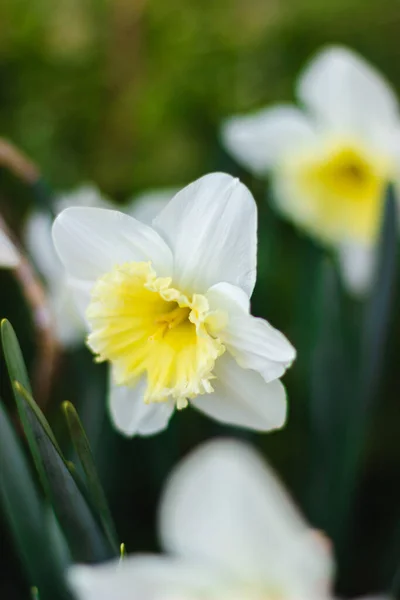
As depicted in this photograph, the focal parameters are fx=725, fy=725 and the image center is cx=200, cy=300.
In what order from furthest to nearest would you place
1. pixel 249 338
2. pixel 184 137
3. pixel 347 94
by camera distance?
pixel 184 137
pixel 347 94
pixel 249 338

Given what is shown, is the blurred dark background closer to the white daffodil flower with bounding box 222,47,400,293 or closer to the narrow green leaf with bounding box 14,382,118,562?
the white daffodil flower with bounding box 222,47,400,293

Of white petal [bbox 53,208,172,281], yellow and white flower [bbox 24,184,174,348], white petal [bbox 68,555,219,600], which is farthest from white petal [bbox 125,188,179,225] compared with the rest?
white petal [bbox 68,555,219,600]

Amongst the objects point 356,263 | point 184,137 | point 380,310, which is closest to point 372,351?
point 380,310

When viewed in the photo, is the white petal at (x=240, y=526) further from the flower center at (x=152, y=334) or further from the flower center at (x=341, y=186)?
the flower center at (x=341, y=186)

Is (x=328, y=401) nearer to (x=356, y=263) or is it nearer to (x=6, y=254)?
(x=356, y=263)

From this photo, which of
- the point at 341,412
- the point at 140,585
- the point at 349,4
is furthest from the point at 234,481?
the point at 349,4

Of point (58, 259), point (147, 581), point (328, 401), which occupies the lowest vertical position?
point (328, 401)

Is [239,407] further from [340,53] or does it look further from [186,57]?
[186,57]
